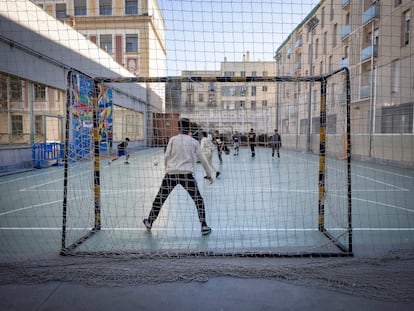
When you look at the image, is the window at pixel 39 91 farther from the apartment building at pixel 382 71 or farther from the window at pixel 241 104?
the window at pixel 241 104

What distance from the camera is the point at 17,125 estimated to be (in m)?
13.1

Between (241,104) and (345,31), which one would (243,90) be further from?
(345,31)

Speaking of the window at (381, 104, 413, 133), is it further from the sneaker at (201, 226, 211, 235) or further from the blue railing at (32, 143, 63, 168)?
the blue railing at (32, 143, 63, 168)

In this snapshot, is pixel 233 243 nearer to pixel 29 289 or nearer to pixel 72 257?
pixel 72 257

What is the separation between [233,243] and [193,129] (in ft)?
6.25

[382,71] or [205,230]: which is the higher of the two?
[382,71]

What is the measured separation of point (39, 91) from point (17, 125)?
2.03 metres

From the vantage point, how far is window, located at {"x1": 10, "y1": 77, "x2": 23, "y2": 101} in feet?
41.0

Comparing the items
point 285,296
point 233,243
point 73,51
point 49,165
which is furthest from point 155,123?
point 73,51

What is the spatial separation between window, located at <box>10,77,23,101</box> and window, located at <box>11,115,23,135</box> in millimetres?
751

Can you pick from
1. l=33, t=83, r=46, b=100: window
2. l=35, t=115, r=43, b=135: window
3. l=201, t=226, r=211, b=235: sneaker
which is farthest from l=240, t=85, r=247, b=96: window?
l=35, t=115, r=43, b=135: window

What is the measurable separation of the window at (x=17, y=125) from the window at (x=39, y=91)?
52.7 inches

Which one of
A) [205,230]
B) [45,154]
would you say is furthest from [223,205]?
[45,154]

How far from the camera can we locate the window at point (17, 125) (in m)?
12.8
